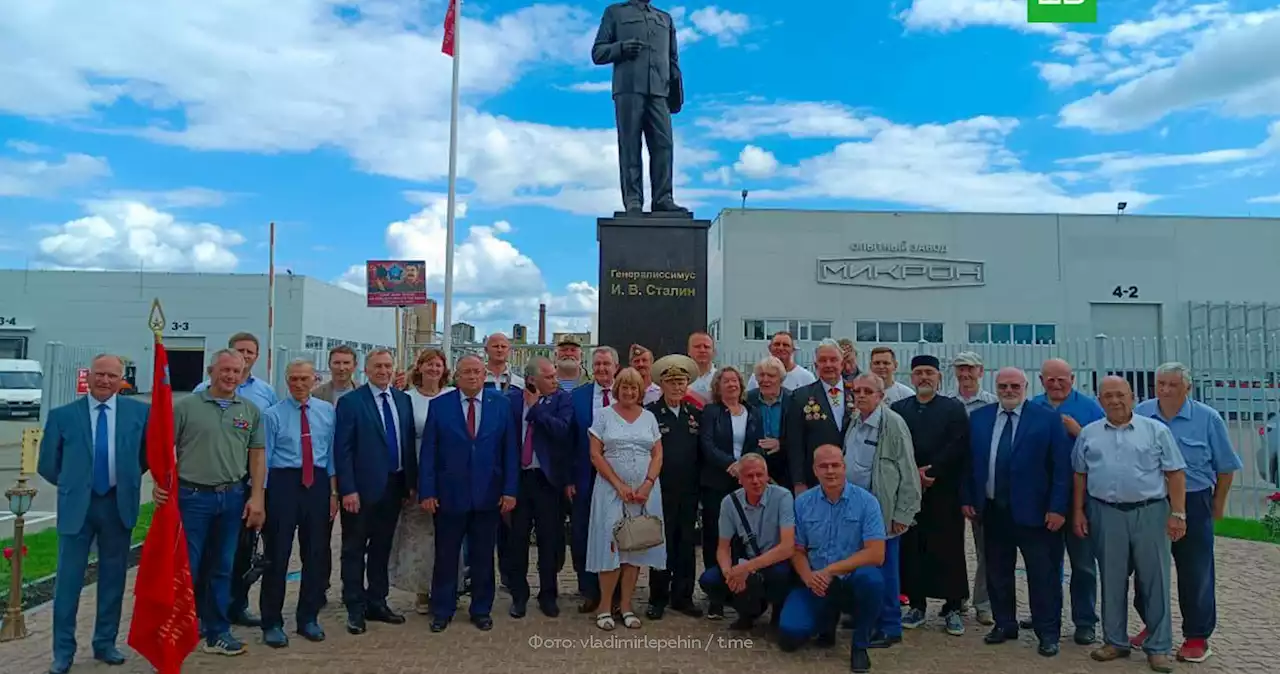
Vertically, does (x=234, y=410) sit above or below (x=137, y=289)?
below

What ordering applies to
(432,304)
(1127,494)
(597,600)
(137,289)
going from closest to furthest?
1. (1127,494)
2. (597,600)
3. (432,304)
4. (137,289)

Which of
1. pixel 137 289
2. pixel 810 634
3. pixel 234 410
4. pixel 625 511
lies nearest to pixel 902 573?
pixel 810 634

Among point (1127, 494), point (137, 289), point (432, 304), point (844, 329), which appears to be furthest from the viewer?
point (137, 289)

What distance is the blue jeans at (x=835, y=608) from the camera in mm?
4453

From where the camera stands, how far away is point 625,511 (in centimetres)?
507

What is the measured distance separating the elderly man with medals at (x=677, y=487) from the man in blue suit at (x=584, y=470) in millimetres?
379

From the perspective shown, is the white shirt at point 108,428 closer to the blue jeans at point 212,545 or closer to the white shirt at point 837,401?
the blue jeans at point 212,545

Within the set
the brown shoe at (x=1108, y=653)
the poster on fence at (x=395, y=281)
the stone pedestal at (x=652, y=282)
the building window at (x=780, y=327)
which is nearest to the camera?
the brown shoe at (x=1108, y=653)

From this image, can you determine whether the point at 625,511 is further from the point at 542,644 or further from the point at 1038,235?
the point at 1038,235

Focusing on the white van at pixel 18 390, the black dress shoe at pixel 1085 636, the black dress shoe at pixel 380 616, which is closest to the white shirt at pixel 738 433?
the black dress shoe at pixel 1085 636

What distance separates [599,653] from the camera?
4590 mm

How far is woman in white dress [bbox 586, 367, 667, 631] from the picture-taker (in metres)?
5.05

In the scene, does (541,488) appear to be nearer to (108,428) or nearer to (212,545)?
(212,545)

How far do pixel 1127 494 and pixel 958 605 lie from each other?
122 cm
